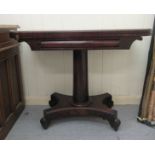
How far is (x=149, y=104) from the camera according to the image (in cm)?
156

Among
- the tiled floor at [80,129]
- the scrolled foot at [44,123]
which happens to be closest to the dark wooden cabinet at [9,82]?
the tiled floor at [80,129]

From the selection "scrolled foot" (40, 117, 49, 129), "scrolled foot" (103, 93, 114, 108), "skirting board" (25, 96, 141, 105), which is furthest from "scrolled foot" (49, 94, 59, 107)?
"scrolled foot" (103, 93, 114, 108)

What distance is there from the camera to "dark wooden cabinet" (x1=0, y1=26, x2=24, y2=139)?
1380 mm

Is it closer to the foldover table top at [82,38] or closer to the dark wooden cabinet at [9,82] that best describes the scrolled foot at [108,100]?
the foldover table top at [82,38]

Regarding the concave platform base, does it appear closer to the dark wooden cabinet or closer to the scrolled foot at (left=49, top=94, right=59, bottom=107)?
the scrolled foot at (left=49, top=94, right=59, bottom=107)

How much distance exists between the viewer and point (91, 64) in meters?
1.83

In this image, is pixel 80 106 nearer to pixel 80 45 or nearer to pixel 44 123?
pixel 44 123

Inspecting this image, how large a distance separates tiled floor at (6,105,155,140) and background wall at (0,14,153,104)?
265 millimetres

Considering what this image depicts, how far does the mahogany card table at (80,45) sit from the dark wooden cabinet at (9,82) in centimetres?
16

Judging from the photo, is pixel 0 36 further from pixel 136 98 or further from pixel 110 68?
pixel 136 98

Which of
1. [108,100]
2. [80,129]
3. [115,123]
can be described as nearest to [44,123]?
[80,129]

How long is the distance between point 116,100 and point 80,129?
55 centimetres

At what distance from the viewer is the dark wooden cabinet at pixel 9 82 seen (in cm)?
138
